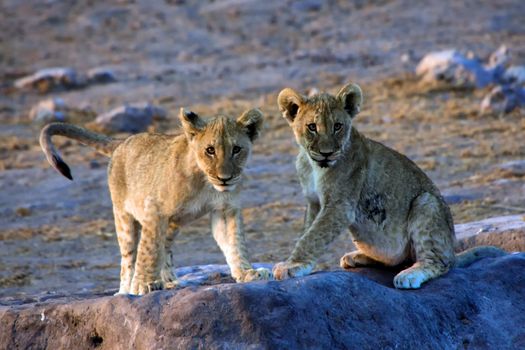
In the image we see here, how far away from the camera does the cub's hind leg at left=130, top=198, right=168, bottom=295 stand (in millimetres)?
7305

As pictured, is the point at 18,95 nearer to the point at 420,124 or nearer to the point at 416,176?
the point at 420,124

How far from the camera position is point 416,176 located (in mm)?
7637

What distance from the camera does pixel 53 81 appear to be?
2070cm

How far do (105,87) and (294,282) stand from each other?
14.8 metres

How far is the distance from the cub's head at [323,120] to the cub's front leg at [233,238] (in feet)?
2.10

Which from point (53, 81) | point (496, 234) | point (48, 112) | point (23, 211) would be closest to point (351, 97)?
point (496, 234)

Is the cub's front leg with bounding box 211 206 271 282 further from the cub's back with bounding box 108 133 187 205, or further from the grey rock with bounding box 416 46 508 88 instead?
the grey rock with bounding box 416 46 508 88

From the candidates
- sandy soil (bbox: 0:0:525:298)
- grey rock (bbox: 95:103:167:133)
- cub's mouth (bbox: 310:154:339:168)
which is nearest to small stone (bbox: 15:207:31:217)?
sandy soil (bbox: 0:0:525:298)

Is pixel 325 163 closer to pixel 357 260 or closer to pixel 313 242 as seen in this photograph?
pixel 313 242

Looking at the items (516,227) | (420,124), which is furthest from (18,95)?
(516,227)

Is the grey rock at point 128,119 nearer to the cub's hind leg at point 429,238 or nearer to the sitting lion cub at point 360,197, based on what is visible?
the sitting lion cub at point 360,197

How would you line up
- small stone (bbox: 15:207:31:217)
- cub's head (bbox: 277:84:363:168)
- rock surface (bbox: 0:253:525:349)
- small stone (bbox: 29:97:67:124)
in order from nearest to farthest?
rock surface (bbox: 0:253:525:349), cub's head (bbox: 277:84:363:168), small stone (bbox: 15:207:31:217), small stone (bbox: 29:97:67:124)

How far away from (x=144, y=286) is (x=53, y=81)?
1397 cm

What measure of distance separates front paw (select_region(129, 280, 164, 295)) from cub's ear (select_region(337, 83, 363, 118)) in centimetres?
164
